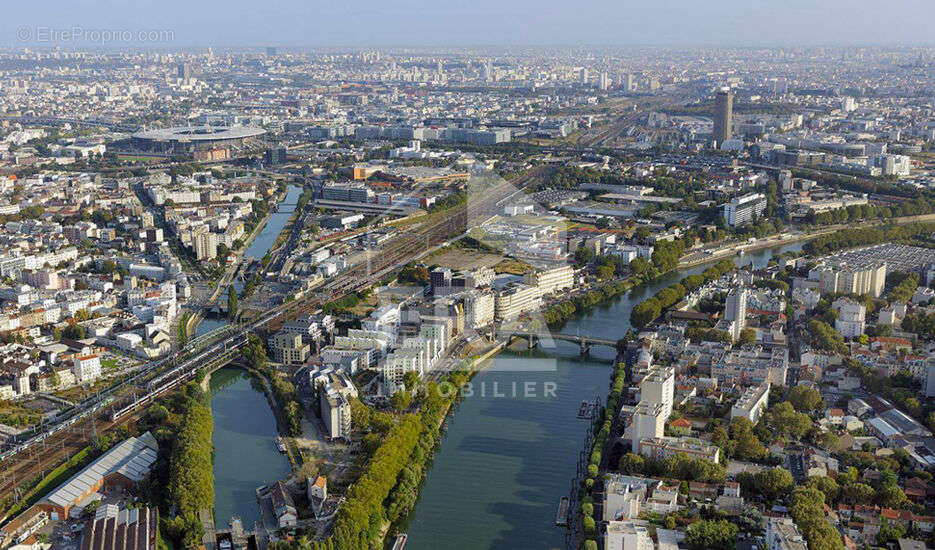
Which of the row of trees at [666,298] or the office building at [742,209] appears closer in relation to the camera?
the row of trees at [666,298]

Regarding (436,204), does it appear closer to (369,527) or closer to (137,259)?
(137,259)

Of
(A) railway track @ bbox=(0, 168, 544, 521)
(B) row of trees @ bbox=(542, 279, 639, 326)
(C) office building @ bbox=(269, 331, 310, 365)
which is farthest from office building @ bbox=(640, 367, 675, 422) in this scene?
(A) railway track @ bbox=(0, 168, 544, 521)

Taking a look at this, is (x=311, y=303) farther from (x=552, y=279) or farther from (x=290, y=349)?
(x=552, y=279)

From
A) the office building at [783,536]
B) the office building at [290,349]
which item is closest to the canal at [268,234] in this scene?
the office building at [290,349]

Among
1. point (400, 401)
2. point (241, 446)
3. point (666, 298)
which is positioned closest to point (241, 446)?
point (241, 446)

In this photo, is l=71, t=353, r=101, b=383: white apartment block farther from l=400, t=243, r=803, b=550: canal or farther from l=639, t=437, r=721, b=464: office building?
l=639, t=437, r=721, b=464: office building

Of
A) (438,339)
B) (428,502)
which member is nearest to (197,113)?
(438,339)

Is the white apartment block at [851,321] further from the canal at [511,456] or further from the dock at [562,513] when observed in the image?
the dock at [562,513]
